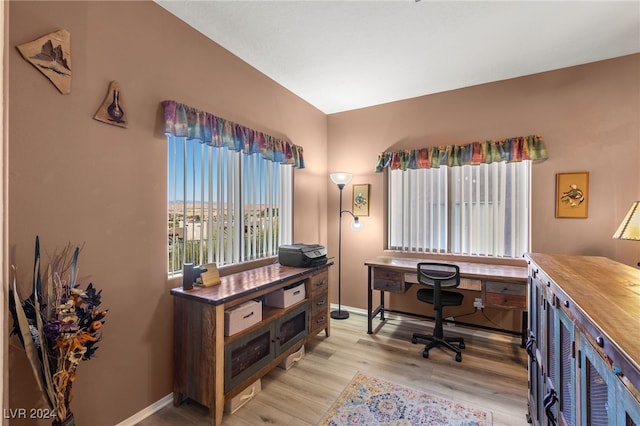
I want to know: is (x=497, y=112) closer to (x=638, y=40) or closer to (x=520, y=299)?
(x=638, y=40)

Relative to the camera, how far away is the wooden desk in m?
2.59

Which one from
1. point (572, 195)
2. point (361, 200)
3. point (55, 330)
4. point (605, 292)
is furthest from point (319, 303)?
point (572, 195)

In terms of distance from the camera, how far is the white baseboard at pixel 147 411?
185 cm

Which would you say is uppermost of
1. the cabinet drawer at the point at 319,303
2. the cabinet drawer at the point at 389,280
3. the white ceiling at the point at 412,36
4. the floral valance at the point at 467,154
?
the white ceiling at the point at 412,36

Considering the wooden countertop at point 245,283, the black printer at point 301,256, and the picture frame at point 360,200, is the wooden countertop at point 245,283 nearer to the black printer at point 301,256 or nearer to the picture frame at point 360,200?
the black printer at point 301,256

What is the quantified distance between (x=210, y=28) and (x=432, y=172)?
2.81 meters

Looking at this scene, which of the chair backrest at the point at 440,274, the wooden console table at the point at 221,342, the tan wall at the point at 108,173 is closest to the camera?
the tan wall at the point at 108,173

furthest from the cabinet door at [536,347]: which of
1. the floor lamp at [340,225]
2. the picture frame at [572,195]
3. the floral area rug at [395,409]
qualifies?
the floor lamp at [340,225]

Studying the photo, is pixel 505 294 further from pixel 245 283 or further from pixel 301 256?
pixel 245 283

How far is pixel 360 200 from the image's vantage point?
3926 mm

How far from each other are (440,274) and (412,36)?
2.17 meters

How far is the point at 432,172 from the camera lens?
3.53 meters

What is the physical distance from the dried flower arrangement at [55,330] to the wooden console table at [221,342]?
0.58 metres

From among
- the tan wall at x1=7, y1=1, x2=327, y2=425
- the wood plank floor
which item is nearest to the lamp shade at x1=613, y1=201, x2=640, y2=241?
the wood plank floor
